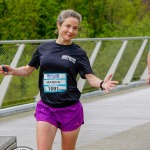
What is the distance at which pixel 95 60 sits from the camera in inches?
597

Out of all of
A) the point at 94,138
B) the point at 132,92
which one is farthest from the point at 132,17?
the point at 94,138

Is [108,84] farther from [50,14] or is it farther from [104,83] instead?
[50,14]

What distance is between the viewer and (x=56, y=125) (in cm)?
589

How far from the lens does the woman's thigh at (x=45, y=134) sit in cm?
576

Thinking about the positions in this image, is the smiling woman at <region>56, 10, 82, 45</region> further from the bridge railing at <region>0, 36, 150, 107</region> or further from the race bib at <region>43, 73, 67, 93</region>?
the bridge railing at <region>0, 36, 150, 107</region>

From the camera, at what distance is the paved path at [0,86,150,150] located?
29.4 ft

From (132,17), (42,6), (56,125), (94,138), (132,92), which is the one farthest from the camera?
(42,6)

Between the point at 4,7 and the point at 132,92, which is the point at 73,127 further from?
the point at 4,7

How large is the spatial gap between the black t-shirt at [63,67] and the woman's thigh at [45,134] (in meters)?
0.20

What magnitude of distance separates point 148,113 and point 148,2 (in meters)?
65.8

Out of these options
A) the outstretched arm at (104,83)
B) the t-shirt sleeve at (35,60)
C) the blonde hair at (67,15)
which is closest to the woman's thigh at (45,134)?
the outstretched arm at (104,83)

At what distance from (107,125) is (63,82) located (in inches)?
201

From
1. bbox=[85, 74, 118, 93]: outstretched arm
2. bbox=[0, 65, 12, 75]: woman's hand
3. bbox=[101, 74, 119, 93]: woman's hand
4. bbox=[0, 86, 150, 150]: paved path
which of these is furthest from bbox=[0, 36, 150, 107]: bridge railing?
bbox=[101, 74, 119, 93]: woman's hand

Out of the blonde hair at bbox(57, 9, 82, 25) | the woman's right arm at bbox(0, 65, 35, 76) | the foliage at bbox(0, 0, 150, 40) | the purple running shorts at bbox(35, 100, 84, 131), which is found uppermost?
the blonde hair at bbox(57, 9, 82, 25)
